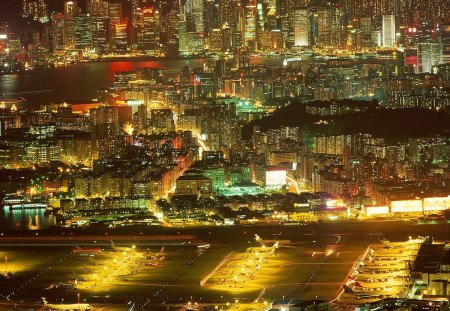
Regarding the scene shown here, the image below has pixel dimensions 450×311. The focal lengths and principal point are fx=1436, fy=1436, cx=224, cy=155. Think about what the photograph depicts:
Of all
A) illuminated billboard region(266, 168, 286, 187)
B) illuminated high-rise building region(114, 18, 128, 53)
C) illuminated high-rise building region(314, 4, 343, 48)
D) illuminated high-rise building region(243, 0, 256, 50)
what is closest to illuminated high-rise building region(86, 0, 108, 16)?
illuminated high-rise building region(114, 18, 128, 53)

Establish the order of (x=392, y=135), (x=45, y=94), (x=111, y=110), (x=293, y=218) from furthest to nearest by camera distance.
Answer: (x=45, y=94)
(x=111, y=110)
(x=392, y=135)
(x=293, y=218)

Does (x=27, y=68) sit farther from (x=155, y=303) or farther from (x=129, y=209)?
(x=155, y=303)

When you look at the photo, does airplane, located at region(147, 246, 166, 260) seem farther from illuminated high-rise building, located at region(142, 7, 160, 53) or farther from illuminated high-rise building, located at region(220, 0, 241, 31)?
illuminated high-rise building, located at region(142, 7, 160, 53)

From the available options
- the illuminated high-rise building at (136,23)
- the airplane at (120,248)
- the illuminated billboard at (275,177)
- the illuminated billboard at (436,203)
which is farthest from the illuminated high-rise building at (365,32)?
the airplane at (120,248)

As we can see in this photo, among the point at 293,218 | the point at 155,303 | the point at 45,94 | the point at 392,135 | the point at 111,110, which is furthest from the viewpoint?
the point at 45,94

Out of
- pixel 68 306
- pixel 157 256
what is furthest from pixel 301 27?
pixel 68 306

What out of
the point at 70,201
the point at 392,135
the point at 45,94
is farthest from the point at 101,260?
the point at 45,94
